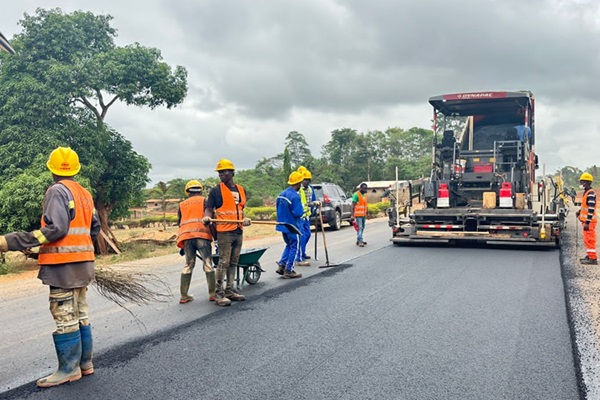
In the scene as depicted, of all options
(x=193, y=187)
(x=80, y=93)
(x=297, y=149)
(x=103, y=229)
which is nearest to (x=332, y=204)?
(x=103, y=229)

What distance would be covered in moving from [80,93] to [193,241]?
8794 mm

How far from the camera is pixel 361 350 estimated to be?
4.17 metres

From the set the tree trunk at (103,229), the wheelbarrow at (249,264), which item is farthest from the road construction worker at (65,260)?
the tree trunk at (103,229)

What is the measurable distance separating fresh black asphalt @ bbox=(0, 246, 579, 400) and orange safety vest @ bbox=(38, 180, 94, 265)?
95cm

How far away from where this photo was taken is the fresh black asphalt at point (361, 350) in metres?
3.41

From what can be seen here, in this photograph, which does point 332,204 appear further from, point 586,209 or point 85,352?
point 85,352

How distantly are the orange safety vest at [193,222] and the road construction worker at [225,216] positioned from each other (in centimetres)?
17

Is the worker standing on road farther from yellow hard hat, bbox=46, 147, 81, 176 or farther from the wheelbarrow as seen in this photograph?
yellow hard hat, bbox=46, 147, 81, 176

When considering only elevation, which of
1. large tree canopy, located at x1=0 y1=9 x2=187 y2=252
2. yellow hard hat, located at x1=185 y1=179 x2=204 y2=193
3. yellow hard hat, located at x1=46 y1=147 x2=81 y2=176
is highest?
large tree canopy, located at x1=0 y1=9 x2=187 y2=252

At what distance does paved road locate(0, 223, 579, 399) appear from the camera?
3426mm

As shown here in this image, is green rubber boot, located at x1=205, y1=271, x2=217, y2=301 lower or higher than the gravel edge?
higher

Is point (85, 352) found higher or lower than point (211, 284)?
lower

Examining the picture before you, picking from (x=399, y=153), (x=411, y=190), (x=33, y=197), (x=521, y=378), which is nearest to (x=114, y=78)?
(x=33, y=197)

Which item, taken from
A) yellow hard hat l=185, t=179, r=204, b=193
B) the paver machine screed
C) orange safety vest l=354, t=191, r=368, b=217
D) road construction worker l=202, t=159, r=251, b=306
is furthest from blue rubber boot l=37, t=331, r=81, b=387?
orange safety vest l=354, t=191, r=368, b=217
